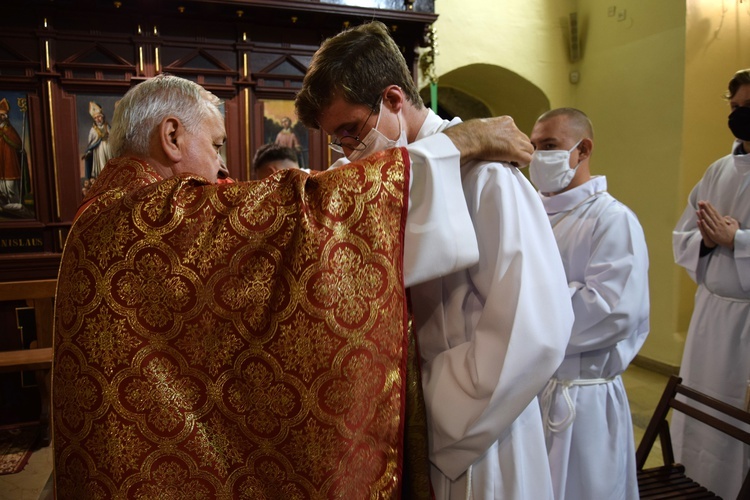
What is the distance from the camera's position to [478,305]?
1.38 meters

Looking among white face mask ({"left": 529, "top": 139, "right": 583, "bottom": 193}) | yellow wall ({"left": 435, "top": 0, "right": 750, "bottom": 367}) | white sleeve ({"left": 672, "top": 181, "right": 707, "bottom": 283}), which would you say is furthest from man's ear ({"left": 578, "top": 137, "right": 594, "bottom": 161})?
yellow wall ({"left": 435, "top": 0, "right": 750, "bottom": 367})

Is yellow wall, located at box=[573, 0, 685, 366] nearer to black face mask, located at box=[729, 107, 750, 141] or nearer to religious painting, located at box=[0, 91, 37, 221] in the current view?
black face mask, located at box=[729, 107, 750, 141]

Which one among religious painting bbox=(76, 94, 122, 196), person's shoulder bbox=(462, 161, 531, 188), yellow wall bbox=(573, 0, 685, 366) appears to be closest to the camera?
person's shoulder bbox=(462, 161, 531, 188)

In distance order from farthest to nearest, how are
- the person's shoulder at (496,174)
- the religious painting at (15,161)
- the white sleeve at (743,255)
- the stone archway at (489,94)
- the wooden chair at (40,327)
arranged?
the stone archway at (489,94)
the religious painting at (15,161)
the wooden chair at (40,327)
the white sleeve at (743,255)
the person's shoulder at (496,174)

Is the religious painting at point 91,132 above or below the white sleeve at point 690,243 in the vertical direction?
above

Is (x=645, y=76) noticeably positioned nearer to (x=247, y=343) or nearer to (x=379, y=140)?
(x=379, y=140)

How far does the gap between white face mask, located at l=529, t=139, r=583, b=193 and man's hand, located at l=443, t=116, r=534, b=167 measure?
1554 mm

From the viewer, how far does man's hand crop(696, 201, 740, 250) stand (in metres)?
3.34

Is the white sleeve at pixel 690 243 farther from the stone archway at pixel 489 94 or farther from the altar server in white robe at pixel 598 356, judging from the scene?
the stone archway at pixel 489 94

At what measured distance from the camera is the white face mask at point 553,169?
2.87m

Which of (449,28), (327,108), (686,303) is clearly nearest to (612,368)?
(327,108)

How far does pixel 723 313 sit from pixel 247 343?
3.32 metres

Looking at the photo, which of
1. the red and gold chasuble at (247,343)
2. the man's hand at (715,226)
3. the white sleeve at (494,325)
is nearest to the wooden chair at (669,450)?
the man's hand at (715,226)

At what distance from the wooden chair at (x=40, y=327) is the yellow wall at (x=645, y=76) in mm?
5164
